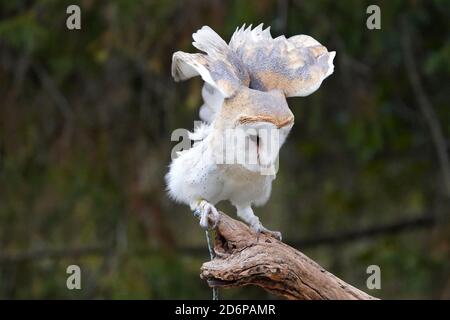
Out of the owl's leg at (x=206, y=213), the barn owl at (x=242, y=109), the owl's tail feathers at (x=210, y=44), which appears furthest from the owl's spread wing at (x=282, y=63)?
the owl's leg at (x=206, y=213)

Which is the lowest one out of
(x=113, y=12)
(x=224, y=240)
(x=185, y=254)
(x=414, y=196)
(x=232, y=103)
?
(x=224, y=240)

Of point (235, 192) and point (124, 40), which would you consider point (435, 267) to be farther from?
point (235, 192)

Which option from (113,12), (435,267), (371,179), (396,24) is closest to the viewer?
(113,12)

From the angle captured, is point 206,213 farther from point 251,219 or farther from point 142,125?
→ point 142,125

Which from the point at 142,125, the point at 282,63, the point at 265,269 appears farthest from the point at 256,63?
the point at 142,125

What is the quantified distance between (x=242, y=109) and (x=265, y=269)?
0.59 meters

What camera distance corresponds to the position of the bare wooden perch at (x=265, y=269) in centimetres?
351

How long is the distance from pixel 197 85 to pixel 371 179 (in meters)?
2.09

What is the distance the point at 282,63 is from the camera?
12.1 ft

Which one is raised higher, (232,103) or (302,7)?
(302,7)

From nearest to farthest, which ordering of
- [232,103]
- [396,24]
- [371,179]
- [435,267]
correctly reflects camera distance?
[232,103]
[396,24]
[435,267]
[371,179]

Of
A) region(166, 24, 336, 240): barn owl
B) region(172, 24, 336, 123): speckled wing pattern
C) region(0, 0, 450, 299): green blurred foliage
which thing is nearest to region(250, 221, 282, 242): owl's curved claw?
region(166, 24, 336, 240): barn owl

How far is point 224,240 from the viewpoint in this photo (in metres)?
3.64

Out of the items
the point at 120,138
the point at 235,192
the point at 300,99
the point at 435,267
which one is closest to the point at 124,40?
the point at 120,138
